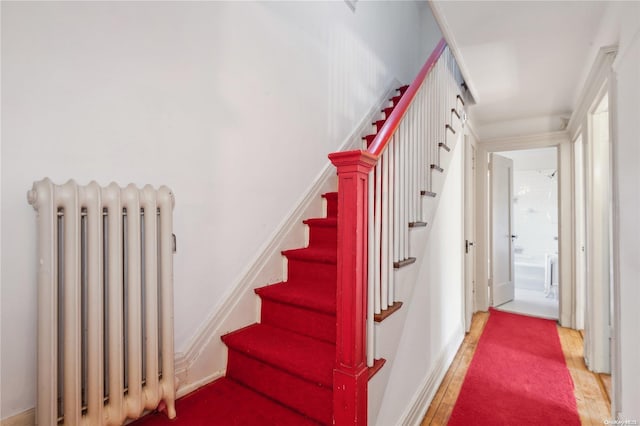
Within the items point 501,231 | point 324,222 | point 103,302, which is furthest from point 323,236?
point 501,231

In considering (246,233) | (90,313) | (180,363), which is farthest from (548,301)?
(90,313)

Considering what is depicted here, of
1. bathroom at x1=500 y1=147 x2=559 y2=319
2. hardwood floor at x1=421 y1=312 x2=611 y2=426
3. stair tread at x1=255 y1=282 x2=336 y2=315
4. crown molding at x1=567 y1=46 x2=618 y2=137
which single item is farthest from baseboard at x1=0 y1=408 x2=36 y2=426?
bathroom at x1=500 y1=147 x2=559 y2=319

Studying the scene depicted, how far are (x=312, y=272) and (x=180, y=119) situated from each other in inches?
47.6

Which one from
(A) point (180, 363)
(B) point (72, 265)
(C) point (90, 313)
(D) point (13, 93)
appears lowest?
(A) point (180, 363)

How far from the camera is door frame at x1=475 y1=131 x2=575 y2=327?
11.5ft

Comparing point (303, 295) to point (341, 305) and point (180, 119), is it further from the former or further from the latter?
point (180, 119)

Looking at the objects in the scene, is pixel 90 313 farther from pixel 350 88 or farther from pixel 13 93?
pixel 350 88

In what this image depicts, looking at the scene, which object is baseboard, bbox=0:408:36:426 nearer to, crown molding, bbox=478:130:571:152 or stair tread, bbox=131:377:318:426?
→ stair tread, bbox=131:377:318:426

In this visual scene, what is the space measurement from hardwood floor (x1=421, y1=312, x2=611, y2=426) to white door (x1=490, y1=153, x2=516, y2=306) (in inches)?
47.6

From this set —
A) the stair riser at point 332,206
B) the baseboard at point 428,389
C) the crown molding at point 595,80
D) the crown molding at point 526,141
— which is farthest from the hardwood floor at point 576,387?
the crown molding at point 526,141

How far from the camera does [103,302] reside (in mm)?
1272

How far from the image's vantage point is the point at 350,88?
3051 mm

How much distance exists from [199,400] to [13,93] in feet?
5.06

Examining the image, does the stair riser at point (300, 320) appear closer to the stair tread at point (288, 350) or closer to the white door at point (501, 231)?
the stair tread at point (288, 350)
